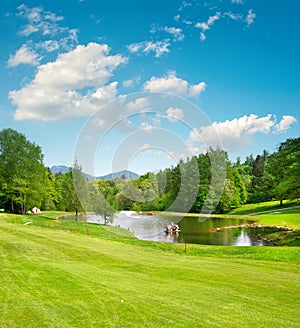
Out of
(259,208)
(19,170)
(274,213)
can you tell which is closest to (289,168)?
(274,213)

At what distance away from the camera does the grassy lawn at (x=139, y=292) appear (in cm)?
718

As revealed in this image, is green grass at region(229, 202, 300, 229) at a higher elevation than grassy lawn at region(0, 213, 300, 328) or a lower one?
lower

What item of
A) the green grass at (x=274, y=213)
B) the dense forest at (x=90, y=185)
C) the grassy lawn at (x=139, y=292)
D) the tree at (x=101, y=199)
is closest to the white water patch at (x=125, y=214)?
the dense forest at (x=90, y=185)

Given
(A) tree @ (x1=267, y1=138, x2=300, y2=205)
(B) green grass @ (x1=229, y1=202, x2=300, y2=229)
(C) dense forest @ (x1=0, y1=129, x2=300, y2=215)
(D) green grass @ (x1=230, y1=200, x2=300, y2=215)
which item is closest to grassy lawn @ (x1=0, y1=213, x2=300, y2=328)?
(C) dense forest @ (x1=0, y1=129, x2=300, y2=215)

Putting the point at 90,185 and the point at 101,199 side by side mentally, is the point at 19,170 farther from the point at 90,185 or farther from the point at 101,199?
the point at 101,199

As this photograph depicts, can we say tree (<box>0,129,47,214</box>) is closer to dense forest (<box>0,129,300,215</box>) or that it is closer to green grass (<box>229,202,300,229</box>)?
dense forest (<box>0,129,300,215</box>)

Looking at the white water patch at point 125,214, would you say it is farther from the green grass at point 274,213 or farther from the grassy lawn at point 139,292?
the grassy lawn at point 139,292

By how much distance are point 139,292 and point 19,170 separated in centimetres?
4225

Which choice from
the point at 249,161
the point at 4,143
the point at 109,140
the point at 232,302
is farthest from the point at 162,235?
the point at 249,161

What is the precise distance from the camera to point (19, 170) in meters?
47.0

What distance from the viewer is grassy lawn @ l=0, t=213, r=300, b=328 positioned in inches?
283

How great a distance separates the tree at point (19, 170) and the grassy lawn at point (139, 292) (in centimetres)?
3282

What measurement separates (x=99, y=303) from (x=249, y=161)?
14815 centimetres

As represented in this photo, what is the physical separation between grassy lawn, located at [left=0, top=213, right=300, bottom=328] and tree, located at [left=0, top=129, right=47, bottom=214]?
3282 centimetres
